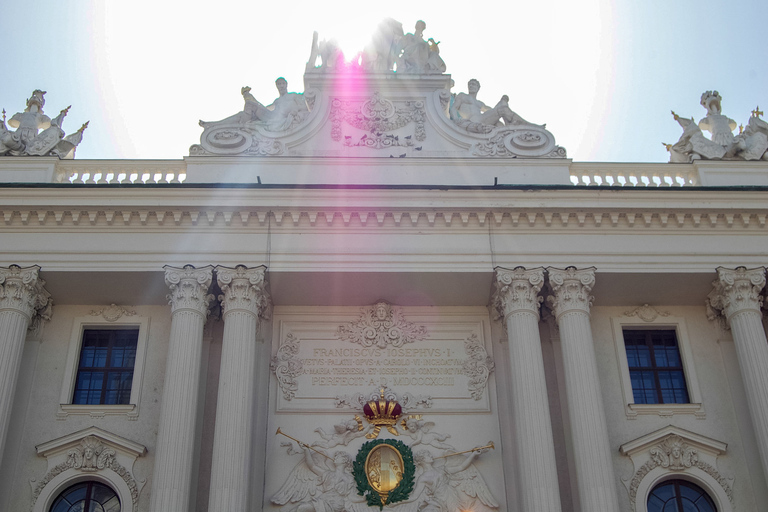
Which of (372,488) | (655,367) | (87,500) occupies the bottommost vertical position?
(87,500)

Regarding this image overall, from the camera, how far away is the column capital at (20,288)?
17266mm

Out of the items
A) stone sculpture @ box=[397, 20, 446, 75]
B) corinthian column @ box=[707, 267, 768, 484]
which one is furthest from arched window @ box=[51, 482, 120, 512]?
corinthian column @ box=[707, 267, 768, 484]

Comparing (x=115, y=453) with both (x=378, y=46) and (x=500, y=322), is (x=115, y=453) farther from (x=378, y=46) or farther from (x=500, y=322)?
(x=378, y=46)

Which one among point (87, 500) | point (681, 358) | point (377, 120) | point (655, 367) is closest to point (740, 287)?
point (681, 358)

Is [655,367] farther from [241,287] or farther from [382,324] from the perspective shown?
[241,287]

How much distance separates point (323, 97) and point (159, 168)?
3.89 meters

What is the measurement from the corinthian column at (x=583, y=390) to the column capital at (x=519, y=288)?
29 cm

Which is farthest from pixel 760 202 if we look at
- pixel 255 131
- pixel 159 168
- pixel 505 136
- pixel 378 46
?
pixel 159 168

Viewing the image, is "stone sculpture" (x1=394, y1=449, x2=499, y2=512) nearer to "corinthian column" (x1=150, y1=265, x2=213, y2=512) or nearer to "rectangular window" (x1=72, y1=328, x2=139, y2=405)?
"corinthian column" (x1=150, y1=265, x2=213, y2=512)

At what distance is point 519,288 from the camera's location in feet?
57.7

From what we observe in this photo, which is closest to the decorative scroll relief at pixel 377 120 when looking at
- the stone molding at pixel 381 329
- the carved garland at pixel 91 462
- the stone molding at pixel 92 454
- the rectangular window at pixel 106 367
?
the stone molding at pixel 381 329

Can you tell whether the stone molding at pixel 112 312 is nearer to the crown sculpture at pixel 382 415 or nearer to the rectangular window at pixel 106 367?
the rectangular window at pixel 106 367

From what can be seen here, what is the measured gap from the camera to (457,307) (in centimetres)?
1897

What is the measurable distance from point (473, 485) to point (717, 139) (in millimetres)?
9208
